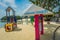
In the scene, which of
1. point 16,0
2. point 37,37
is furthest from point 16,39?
point 16,0

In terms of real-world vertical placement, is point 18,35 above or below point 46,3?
below

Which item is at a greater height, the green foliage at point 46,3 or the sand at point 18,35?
the green foliage at point 46,3

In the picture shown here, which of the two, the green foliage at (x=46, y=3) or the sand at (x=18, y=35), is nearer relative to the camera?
the sand at (x=18, y=35)

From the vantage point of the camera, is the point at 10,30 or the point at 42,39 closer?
the point at 42,39

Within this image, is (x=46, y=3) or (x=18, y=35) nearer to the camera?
(x=18, y=35)

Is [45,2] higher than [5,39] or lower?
higher

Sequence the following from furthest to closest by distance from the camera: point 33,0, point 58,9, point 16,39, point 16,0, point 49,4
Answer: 1. point 16,0
2. point 58,9
3. point 49,4
4. point 33,0
5. point 16,39

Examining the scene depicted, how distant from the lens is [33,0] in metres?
18.0

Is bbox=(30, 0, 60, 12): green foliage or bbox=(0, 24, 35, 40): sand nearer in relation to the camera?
bbox=(0, 24, 35, 40): sand

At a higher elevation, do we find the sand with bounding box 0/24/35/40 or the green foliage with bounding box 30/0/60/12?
the green foliage with bounding box 30/0/60/12

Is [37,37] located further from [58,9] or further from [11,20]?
[58,9]

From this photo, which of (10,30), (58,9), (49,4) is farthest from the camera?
(58,9)

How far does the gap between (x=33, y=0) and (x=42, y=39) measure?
11783 millimetres

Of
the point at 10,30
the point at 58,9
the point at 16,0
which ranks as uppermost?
the point at 16,0
